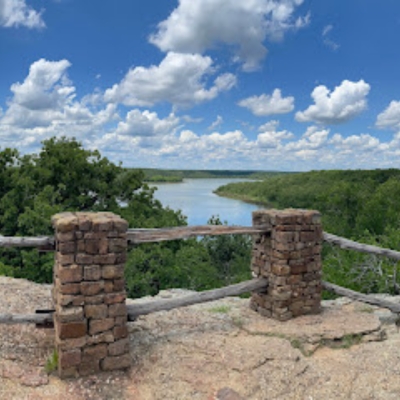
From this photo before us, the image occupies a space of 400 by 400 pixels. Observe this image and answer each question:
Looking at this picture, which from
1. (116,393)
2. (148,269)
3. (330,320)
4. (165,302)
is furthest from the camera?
(148,269)

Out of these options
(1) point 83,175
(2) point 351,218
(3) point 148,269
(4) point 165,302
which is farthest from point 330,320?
(2) point 351,218

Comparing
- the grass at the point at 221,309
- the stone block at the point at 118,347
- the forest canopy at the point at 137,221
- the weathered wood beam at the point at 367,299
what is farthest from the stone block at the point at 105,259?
the forest canopy at the point at 137,221

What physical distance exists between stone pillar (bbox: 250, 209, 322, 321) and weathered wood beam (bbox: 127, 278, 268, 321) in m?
0.25

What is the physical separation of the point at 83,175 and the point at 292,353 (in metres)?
15.1

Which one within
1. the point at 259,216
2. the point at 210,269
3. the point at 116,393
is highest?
the point at 259,216

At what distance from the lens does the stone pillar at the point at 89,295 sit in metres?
4.26

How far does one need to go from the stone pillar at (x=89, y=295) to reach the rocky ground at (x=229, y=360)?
219 millimetres

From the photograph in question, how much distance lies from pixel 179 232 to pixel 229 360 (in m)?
1.60

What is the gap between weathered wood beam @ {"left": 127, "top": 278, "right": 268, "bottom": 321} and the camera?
193 inches

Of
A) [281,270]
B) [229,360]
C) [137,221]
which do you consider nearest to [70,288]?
[229,360]

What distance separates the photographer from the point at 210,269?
16422 millimetres

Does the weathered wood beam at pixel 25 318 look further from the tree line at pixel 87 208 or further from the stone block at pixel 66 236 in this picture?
the tree line at pixel 87 208

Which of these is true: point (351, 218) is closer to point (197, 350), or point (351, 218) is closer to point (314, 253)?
point (314, 253)

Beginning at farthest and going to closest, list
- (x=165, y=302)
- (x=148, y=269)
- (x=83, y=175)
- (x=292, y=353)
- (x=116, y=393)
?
(x=83, y=175)
(x=148, y=269)
(x=165, y=302)
(x=292, y=353)
(x=116, y=393)
